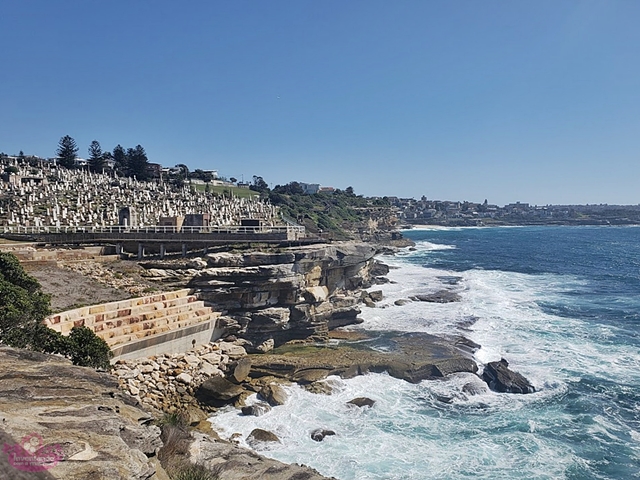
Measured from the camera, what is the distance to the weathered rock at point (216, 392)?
18938mm

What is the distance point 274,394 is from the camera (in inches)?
757

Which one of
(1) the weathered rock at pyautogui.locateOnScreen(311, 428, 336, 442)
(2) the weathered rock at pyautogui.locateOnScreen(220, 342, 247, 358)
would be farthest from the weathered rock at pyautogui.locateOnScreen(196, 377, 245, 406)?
(1) the weathered rock at pyautogui.locateOnScreen(311, 428, 336, 442)

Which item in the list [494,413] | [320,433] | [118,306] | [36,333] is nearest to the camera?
[36,333]

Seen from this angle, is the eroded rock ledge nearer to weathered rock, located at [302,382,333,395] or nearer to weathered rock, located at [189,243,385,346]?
weathered rock, located at [302,382,333,395]

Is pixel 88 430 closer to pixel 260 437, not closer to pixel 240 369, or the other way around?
pixel 260 437

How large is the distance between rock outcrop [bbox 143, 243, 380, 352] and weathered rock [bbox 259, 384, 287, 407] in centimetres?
569

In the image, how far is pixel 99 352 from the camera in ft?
53.0

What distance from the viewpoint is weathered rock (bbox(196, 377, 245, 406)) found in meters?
18.9

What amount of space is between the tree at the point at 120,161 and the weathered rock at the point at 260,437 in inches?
3334

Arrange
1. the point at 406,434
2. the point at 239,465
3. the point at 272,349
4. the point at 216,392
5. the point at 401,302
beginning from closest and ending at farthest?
the point at 239,465, the point at 406,434, the point at 216,392, the point at 272,349, the point at 401,302

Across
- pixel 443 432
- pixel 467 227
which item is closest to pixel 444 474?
pixel 443 432

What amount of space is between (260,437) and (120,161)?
308ft

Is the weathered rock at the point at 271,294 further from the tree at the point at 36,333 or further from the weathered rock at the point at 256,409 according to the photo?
the tree at the point at 36,333

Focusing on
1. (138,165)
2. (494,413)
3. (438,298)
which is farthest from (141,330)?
(138,165)
